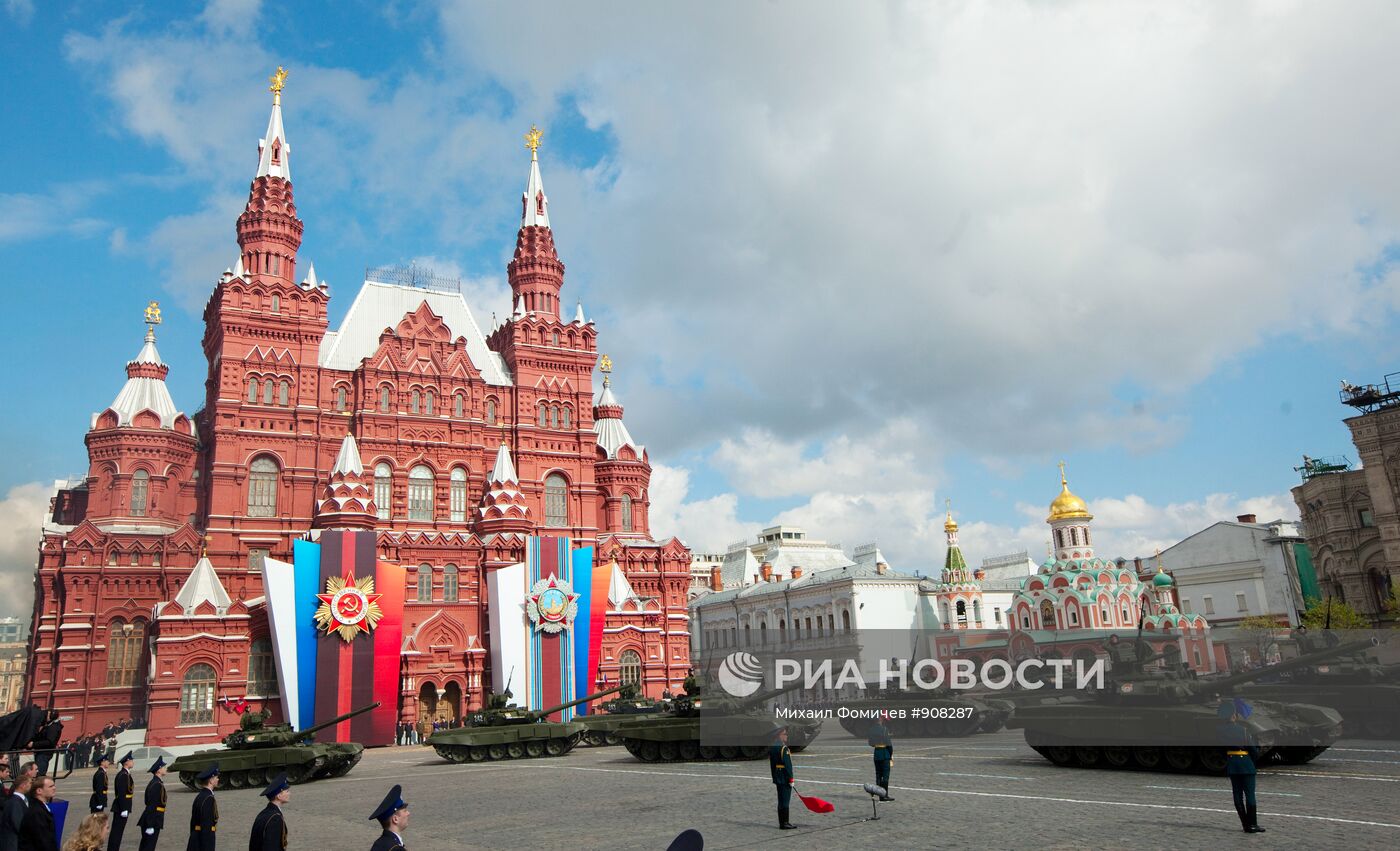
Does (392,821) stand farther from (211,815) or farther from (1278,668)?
(1278,668)

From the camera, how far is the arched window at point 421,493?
145ft

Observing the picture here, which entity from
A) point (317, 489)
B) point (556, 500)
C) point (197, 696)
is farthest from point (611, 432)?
point (197, 696)

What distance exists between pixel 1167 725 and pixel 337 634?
30.3 m

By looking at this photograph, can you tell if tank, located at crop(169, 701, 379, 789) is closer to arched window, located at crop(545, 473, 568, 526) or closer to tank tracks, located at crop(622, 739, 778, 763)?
tank tracks, located at crop(622, 739, 778, 763)

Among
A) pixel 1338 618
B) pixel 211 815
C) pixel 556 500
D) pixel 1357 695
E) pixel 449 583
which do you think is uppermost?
pixel 556 500

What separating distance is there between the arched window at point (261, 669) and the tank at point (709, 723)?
1982 cm

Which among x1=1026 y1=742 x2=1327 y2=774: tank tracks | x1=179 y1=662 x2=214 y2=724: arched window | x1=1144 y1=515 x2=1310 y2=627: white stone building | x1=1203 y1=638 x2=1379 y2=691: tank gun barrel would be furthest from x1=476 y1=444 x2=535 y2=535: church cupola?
x1=1144 y1=515 x2=1310 y2=627: white stone building

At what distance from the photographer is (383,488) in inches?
1719

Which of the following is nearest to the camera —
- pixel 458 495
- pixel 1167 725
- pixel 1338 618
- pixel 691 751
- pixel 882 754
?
pixel 882 754

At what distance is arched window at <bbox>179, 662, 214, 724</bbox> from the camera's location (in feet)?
117

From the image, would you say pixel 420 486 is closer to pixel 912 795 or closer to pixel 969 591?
pixel 912 795

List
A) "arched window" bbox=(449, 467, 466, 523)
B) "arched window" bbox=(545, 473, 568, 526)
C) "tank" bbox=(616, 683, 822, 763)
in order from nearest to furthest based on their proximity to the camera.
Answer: "tank" bbox=(616, 683, 822, 763) → "arched window" bbox=(449, 467, 466, 523) → "arched window" bbox=(545, 473, 568, 526)

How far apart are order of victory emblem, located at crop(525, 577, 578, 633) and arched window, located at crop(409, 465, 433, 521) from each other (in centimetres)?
677

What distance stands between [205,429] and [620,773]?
31.6 metres
